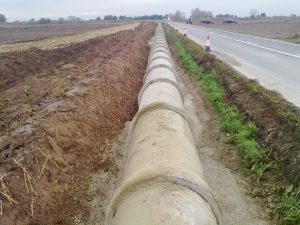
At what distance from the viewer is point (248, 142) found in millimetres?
6945

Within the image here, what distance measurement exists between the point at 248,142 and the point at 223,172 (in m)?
0.89

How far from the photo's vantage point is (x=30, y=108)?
8.52 meters

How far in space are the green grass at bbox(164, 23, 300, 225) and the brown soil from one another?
234cm

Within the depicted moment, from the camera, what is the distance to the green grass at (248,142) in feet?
16.3

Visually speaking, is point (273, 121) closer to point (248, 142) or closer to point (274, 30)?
point (248, 142)

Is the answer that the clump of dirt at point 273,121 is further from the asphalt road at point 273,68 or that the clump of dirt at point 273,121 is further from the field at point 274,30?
the field at point 274,30

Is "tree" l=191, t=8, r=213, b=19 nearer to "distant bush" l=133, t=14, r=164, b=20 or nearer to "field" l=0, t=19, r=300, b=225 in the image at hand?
"distant bush" l=133, t=14, r=164, b=20

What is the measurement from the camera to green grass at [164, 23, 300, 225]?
498cm

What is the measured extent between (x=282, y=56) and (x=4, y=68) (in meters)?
11.8

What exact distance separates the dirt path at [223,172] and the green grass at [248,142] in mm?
199

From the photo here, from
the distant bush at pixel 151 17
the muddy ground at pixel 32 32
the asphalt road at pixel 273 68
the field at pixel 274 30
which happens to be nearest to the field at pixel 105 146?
the asphalt road at pixel 273 68

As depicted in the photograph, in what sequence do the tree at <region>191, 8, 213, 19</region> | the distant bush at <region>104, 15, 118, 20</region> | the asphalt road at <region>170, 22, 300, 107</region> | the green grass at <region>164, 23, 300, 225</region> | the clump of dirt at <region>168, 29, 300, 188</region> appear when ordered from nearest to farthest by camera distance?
the green grass at <region>164, 23, 300, 225</region>
the clump of dirt at <region>168, 29, 300, 188</region>
the asphalt road at <region>170, 22, 300, 107</region>
the distant bush at <region>104, 15, 118, 20</region>
the tree at <region>191, 8, 213, 19</region>

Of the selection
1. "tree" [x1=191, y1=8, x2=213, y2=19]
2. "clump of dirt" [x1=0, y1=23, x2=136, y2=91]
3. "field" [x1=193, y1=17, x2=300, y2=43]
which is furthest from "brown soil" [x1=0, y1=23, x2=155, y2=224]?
"tree" [x1=191, y1=8, x2=213, y2=19]

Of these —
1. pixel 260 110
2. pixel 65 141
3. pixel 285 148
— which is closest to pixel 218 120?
pixel 260 110
